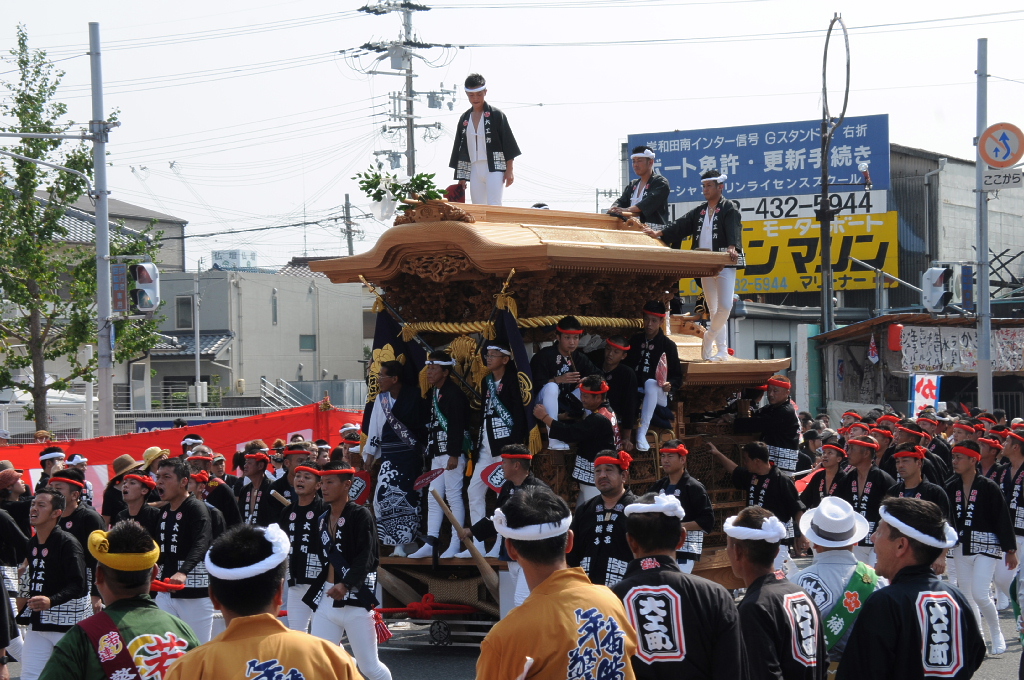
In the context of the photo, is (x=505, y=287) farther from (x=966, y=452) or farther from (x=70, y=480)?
(x=966, y=452)

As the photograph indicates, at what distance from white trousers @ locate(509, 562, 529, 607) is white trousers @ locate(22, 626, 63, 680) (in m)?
3.06

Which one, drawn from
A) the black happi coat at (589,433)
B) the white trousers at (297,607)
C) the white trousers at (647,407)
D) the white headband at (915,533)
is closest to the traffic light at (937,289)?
the white trousers at (647,407)

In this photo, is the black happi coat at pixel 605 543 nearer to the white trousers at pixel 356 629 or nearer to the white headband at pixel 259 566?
the white trousers at pixel 356 629

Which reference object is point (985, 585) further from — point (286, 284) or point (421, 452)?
point (286, 284)

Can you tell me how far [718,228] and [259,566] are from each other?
849 cm

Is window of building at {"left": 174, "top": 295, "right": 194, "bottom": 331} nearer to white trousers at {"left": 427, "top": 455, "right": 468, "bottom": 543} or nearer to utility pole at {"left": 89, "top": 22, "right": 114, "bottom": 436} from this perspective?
utility pole at {"left": 89, "top": 22, "right": 114, "bottom": 436}

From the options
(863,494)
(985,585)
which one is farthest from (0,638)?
(985,585)

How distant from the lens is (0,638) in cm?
726

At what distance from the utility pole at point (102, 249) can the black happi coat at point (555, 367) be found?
10935 mm

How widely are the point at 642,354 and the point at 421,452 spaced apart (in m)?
2.27

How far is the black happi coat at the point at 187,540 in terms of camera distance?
26.8 ft

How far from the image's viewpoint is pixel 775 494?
10.2 m

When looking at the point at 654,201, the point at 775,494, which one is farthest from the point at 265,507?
the point at 654,201

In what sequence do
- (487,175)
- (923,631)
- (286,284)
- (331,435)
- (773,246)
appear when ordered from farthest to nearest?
(286,284) < (773,246) < (331,435) < (487,175) < (923,631)
